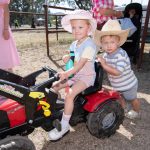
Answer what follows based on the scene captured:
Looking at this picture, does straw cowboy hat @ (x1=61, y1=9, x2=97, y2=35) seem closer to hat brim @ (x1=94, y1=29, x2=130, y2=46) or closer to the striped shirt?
hat brim @ (x1=94, y1=29, x2=130, y2=46)

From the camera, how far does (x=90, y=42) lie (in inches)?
110

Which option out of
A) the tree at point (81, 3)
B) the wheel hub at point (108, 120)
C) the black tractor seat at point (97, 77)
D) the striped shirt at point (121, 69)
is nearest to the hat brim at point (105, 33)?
the striped shirt at point (121, 69)

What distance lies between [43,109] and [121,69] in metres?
0.96

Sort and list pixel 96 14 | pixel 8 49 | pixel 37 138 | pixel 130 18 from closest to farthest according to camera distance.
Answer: pixel 37 138 → pixel 8 49 → pixel 96 14 → pixel 130 18

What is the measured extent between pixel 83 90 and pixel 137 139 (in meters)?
0.85

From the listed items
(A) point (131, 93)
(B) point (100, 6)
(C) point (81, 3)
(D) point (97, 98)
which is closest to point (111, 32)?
(D) point (97, 98)

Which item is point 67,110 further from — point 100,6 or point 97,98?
point 100,6

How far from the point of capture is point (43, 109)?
2475 millimetres

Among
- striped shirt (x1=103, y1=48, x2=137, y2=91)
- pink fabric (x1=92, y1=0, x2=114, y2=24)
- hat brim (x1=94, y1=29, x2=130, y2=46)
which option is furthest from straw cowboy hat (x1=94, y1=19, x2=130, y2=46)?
pink fabric (x1=92, y1=0, x2=114, y2=24)

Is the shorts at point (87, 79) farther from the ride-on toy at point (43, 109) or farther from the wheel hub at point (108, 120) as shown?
the wheel hub at point (108, 120)

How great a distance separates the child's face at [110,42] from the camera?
2.94m

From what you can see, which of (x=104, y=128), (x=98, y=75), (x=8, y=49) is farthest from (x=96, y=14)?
(x=104, y=128)

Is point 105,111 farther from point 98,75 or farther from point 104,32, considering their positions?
point 104,32

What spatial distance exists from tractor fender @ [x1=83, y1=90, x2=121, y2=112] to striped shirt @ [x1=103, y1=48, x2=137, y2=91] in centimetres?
25
